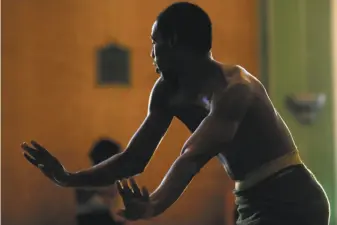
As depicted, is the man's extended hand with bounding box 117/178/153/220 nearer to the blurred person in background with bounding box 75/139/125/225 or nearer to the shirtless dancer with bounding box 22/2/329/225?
the shirtless dancer with bounding box 22/2/329/225

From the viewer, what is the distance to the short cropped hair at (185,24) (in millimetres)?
1014

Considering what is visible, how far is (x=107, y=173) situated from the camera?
1.13 metres

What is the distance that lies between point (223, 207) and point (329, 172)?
Answer: 50 centimetres

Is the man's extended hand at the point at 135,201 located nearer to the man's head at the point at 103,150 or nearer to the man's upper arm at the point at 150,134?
the man's upper arm at the point at 150,134

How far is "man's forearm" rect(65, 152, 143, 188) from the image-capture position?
3.65 ft

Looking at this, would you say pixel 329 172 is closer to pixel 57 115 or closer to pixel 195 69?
pixel 57 115

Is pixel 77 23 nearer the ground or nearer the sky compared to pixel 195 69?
nearer the ground

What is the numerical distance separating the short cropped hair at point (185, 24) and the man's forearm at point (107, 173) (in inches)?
9.0

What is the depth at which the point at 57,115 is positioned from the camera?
3.05 m

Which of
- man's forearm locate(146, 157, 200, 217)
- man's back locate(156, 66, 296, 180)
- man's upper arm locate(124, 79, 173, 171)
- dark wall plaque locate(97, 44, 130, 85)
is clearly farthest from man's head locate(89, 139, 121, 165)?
man's forearm locate(146, 157, 200, 217)

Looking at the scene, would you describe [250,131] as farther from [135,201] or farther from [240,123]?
[135,201]

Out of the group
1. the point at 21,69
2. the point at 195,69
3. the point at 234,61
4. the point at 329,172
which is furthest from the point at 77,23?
the point at 195,69

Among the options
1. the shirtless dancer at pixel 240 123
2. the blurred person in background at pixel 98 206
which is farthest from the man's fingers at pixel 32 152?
the blurred person in background at pixel 98 206

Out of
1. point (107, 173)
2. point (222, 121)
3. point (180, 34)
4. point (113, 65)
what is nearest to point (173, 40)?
point (180, 34)
